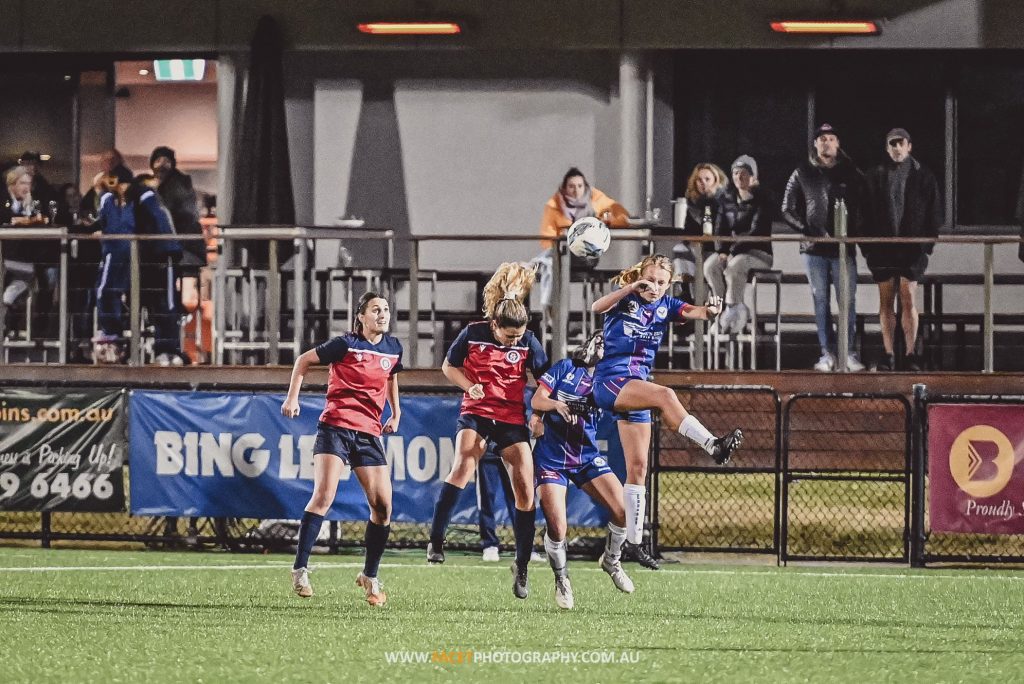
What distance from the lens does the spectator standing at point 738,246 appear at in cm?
1730

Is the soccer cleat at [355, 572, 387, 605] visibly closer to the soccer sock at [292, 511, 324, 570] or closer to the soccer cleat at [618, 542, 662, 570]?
the soccer sock at [292, 511, 324, 570]

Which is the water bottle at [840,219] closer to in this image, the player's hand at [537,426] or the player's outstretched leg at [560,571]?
the player's hand at [537,426]

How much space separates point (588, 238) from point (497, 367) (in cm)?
172

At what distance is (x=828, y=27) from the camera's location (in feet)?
66.5

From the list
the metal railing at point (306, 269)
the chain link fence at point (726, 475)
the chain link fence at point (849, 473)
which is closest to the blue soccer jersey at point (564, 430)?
the chain link fence at point (726, 475)

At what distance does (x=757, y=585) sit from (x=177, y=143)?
12.0 m

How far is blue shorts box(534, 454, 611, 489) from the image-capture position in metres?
11.3

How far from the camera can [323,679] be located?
333 inches

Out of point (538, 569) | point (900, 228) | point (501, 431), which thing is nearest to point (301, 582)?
point (501, 431)

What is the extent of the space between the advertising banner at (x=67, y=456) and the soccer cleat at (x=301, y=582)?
4.30m

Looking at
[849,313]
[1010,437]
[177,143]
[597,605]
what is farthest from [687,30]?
[597,605]

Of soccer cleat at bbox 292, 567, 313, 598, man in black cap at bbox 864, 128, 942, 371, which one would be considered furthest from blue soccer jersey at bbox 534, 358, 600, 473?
man in black cap at bbox 864, 128, 942, 371

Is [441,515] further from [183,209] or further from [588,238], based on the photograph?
[183,209]

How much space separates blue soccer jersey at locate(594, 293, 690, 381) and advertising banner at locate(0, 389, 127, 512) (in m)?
4.49
